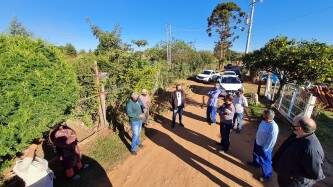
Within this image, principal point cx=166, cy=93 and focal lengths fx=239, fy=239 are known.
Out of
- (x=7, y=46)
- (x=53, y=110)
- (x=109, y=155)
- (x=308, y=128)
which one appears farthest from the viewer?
(x=109, y=155)

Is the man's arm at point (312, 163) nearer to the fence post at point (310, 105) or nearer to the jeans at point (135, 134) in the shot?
the jeans at point (135, 134)

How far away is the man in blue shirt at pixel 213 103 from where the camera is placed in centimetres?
930

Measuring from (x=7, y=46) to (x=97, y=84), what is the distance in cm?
295

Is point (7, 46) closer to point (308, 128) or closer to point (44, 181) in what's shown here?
point (44, 181)

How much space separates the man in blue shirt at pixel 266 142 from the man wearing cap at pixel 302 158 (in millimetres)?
1178

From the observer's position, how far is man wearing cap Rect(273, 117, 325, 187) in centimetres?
350

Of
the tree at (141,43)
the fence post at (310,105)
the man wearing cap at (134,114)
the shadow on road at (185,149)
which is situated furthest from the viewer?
the tree at (141,43)

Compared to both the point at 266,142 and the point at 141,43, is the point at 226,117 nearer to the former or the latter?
the point at 266,142

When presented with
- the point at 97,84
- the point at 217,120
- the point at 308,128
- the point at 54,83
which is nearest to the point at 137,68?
the point at 97,84

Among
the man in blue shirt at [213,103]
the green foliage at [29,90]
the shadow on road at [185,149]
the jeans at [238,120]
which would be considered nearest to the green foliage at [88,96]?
the green foliage at [29,90]

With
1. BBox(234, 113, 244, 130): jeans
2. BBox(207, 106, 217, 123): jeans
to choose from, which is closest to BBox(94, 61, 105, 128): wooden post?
BBox(207, 106, 217, 123): jeans

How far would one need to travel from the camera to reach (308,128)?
3596 millimetres

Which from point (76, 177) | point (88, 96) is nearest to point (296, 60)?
point (88, 96)

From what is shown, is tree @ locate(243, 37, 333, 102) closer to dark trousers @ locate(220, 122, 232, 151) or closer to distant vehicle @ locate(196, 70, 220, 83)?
dark trousers @ locate(220, 122, 232, 151)
